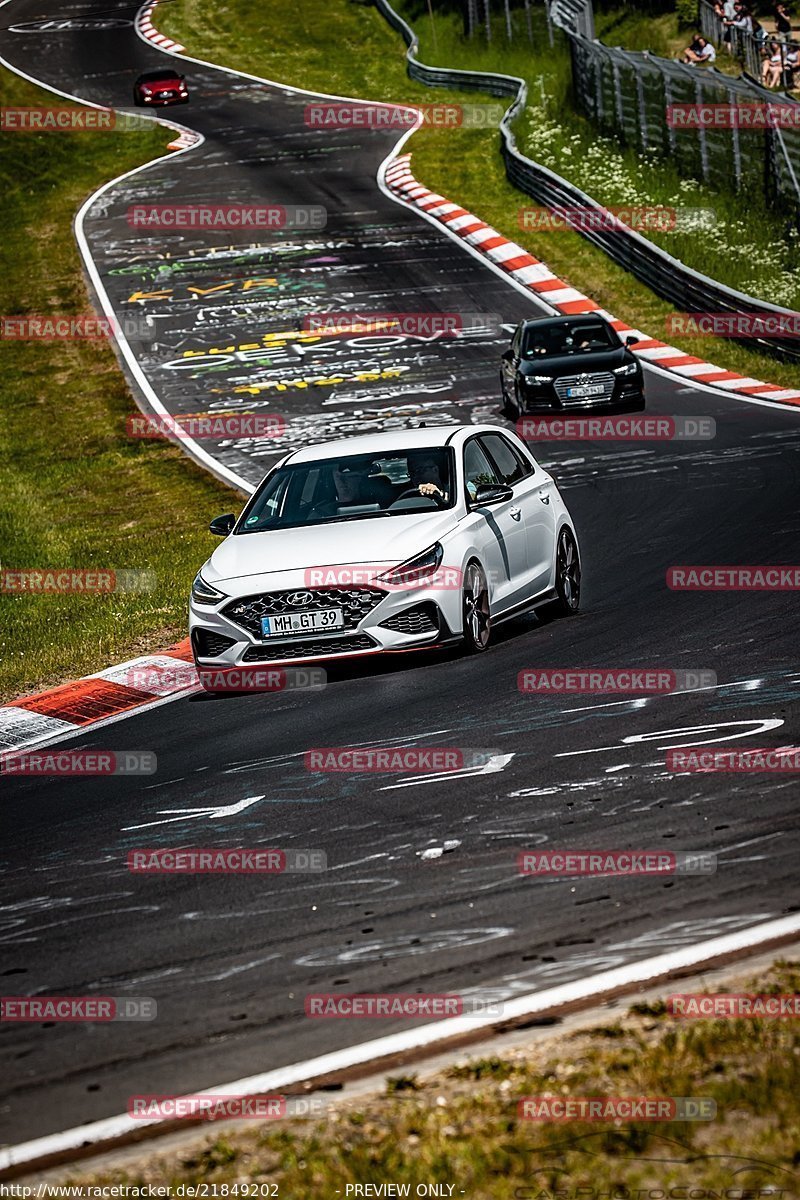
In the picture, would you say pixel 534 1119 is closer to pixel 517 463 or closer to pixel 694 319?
pixel 517 463

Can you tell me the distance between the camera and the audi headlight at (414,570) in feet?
36.9

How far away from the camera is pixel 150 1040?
18.5ft

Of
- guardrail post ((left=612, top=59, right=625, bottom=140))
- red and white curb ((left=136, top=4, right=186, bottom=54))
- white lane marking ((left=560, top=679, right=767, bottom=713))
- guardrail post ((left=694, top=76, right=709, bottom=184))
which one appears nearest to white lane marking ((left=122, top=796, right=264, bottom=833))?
white lane marking ((left=560, top=679, right=767, bottom=713))

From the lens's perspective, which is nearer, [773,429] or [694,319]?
[773,429]

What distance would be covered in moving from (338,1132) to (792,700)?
202 inches

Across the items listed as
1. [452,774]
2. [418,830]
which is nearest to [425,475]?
[452,774]

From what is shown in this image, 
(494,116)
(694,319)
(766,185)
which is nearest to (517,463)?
(694,319)

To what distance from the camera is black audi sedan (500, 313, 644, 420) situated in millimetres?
23562

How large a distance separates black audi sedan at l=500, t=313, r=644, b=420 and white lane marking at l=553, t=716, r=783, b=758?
15.0 m

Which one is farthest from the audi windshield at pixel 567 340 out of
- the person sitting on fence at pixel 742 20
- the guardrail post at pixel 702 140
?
the person sitting on fence at pixel 742 20

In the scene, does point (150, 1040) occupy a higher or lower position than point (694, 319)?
higher

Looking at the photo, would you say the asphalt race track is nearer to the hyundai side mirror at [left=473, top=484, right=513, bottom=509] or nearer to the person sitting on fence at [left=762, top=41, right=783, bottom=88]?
the hyundai side mirror at [left=473, top=484, right=513, bottom=509]

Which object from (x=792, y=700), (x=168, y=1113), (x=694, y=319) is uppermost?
(x=168, y=1113)

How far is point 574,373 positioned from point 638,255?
8561mm
